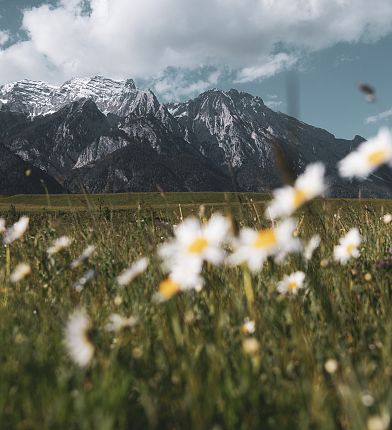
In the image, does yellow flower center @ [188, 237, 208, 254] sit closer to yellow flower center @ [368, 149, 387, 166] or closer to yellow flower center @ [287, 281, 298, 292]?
yellow flower center @ [368, 149, 387, 166]

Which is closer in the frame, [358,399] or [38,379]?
[358,399]

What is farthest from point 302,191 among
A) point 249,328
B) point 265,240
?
point 249,328

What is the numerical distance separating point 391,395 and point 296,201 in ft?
1.91

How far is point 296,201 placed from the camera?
1.44 meters

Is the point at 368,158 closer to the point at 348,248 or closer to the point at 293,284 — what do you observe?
the point at 293,284

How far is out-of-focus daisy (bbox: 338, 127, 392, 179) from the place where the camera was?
1.40 metres

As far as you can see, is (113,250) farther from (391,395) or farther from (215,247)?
(391,395)

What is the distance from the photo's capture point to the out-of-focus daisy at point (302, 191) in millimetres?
1388

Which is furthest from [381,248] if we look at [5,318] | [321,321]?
[5,318]

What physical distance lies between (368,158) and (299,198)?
25cm

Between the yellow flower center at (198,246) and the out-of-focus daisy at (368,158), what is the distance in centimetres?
49

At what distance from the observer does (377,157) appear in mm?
1442

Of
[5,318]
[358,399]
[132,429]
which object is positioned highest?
[5,318]

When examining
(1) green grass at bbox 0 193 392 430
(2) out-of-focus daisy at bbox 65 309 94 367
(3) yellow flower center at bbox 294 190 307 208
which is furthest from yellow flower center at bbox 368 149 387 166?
(2) out-of-focus daisy at bbox 65 309 94 367
